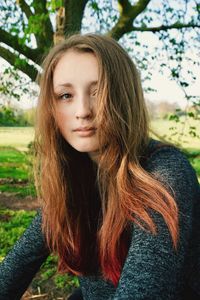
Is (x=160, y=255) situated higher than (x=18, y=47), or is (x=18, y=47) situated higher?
(x=18, y=47)

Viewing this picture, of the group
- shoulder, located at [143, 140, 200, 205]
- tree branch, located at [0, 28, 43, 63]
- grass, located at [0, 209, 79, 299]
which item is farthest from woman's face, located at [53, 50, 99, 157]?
tree branch, located at [0, 28, 43, 63]

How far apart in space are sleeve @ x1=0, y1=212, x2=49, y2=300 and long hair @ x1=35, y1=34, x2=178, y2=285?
2.6 inches

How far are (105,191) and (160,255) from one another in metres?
0.57

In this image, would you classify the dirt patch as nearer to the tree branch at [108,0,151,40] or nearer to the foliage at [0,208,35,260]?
the foliage at [0,208,35,260]

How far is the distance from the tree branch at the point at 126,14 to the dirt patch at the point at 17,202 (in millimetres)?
3524

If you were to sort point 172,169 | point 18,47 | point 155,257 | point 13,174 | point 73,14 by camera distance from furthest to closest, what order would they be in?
point 13,174 → point 18,47 → point 73,14 → point 172,169 → point 155,257

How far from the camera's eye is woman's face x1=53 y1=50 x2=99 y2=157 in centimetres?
176

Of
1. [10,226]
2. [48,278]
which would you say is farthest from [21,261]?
[10,226]

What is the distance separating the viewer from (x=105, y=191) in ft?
6.28

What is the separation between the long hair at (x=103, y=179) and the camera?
1637 mm

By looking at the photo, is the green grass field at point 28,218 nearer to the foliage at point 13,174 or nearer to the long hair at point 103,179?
the foliage at point 13,174

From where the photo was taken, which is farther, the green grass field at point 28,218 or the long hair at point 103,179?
the green grass field at point 28,218

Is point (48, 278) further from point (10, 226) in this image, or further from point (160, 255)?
point (160, 255)

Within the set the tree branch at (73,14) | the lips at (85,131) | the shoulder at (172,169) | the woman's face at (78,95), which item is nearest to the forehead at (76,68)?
the woman's face at (78,95)
